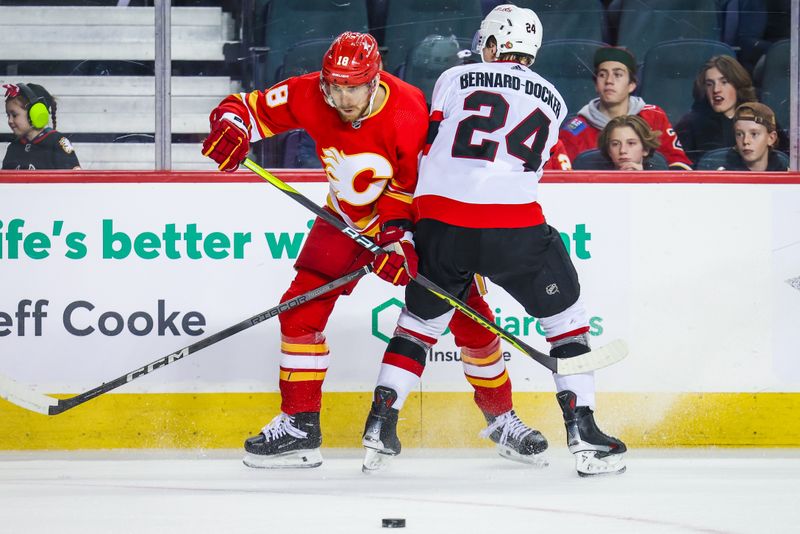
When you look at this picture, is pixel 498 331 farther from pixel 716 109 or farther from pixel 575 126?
pixel 716 109

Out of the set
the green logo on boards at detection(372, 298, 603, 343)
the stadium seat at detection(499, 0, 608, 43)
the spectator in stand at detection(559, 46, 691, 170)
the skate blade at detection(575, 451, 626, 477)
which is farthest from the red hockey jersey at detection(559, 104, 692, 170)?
the skate blade at detection(575, 451, 626, 477)

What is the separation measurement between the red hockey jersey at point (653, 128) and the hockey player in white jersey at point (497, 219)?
0.54 metres

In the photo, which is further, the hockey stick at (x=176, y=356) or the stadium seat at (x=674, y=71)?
the stadium seat at (x=674, y=71)

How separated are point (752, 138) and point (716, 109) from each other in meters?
0.14

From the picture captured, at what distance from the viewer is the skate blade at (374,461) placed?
11.5 ft

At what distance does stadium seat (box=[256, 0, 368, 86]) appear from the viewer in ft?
13.3

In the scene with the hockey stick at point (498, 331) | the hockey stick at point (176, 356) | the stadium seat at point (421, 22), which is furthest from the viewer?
the stadium seat at point (421, 22)

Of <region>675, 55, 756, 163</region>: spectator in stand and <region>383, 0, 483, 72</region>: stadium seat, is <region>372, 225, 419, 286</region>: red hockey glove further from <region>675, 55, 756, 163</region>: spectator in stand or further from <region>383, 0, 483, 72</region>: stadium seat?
<region>675, 55, 756, 163</region>: spectator in stand

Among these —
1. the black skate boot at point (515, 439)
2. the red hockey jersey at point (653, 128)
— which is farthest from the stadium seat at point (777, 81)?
the black skate boot at point (515, 439)

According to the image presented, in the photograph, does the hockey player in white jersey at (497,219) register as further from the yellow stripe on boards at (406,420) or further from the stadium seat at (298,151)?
the stadium seat at (298,151)

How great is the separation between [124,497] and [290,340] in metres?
0.73

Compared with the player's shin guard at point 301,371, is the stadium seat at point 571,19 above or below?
above

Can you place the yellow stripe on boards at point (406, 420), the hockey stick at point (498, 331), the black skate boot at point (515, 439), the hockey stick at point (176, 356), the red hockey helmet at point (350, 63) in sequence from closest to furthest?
the red hockey helmet at point (350, 63), the hockey stick at point (498, 331), the hockey stick at point (176, 356), the black skate boot at point (515, 439), the yellow stripe on boards at point (406, 420)

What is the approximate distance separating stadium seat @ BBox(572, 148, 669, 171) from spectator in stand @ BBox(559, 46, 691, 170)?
0.05ft
